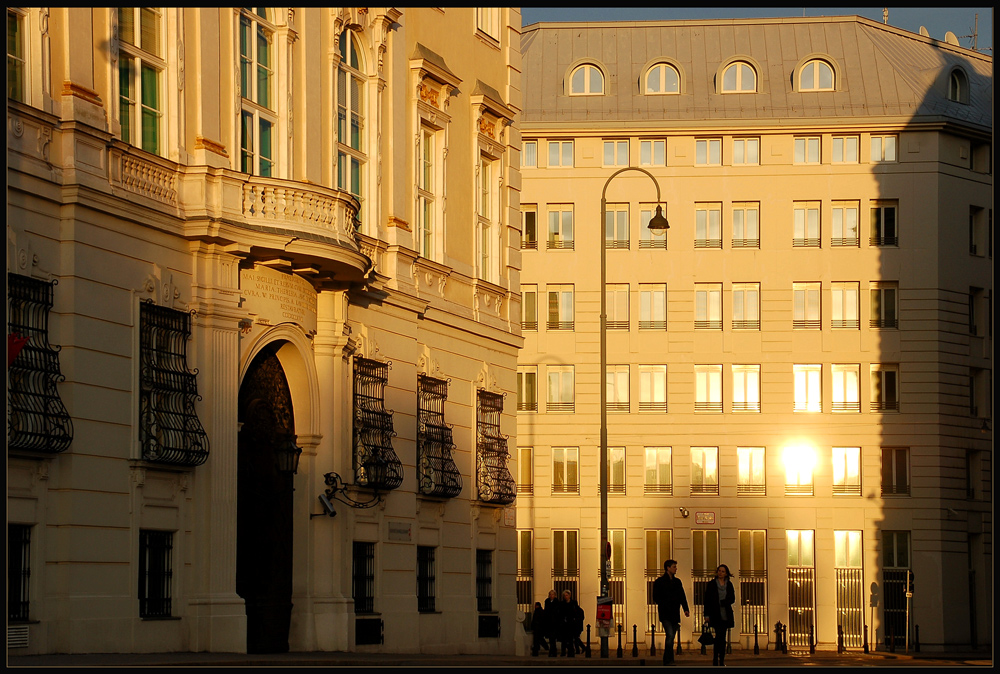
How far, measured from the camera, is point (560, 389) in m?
69.4

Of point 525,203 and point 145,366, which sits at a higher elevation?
point 525,203

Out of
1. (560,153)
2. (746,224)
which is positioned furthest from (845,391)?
(560,153)

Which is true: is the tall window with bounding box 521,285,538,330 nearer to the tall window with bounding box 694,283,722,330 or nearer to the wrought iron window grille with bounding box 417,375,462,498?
the tall window with bounding box 694,283,722,330

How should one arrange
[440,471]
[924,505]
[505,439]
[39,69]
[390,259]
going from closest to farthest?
[39,69] → [390,259] → [440,471] → [505,439] → [924,505]

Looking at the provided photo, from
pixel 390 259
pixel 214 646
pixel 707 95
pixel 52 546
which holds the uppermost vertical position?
pixel 707 95

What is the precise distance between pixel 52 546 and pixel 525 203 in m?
49.8

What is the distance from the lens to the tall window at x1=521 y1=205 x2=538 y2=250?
69.9 metres

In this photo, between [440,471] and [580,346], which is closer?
[440,471]

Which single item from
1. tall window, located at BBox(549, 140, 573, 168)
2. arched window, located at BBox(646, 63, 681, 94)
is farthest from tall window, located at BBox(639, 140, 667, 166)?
tall window, located at BBox(549, 140, 573, 168)

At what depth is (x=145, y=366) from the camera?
77.8ft

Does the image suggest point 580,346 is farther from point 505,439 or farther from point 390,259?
point 390,259

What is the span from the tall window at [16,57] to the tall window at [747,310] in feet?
164

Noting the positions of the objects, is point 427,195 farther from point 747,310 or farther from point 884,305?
point 884,305

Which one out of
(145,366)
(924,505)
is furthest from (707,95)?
(145,366)
